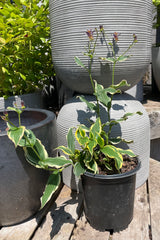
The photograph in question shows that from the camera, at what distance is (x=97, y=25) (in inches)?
38.4

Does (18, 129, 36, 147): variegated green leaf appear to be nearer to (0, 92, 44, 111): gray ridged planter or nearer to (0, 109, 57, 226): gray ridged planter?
(0, 109, 57, 226): gray ridged planter

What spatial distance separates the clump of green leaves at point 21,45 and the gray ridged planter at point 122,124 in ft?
1.71

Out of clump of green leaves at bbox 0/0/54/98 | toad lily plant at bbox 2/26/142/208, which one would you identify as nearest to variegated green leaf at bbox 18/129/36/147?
toad lily plant at bbox 2/26/142/208

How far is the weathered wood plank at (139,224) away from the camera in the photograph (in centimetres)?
89

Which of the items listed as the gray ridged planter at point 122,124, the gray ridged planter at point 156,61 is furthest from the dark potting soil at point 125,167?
the gray ridged planter at point 156,61

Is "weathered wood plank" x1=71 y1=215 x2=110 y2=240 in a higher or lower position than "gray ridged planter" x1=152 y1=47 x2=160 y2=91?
lower

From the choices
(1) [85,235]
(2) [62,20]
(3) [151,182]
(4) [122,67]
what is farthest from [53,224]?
(2) [62,20]

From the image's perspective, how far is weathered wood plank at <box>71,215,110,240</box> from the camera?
90cm

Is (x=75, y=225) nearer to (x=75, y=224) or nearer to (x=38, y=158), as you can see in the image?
(x=75, y=224)

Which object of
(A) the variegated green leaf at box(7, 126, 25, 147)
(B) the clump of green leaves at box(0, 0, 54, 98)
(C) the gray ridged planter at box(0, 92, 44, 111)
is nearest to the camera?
(A) the variegated green leaf at box(7, 126, 25, 147)

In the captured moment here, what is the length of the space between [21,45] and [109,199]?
125 cm

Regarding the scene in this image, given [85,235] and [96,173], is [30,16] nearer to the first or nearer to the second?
[96,173]

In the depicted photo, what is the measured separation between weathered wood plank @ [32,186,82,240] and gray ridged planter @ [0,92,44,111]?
2.40 ft

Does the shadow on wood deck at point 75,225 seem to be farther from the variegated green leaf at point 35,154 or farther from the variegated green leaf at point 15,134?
the variegated green leaf at point 15,134
